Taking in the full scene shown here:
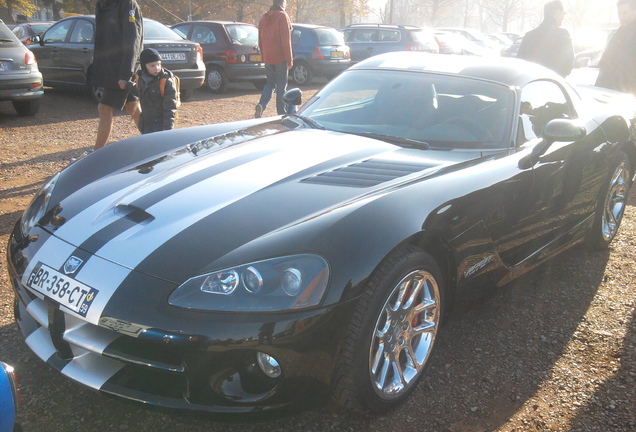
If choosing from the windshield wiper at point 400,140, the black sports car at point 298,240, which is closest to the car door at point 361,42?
the black sports car at point 298,240

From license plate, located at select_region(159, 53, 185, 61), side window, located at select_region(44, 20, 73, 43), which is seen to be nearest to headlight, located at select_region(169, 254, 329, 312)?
license plate, located at select_region(159, 53, 185, 61)

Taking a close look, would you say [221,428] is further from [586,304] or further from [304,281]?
[586,304]

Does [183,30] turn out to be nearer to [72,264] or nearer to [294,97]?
[294,97]

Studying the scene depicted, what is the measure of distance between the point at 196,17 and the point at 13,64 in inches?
944

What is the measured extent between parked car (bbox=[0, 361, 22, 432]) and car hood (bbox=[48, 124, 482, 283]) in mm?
624

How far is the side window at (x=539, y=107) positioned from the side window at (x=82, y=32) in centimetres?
860

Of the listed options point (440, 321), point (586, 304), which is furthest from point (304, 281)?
point (586, 304)

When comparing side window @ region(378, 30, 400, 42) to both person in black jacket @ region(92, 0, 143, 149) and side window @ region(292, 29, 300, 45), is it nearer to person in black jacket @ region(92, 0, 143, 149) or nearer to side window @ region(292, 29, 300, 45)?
side window @ region(292, 29, 300, 45)

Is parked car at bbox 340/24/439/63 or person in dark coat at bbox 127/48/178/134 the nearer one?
person in dark coat at bbox 127/48/178/134

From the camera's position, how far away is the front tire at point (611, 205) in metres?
4.32

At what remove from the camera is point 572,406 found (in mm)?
2703

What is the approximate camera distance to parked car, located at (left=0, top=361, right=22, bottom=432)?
1.65m

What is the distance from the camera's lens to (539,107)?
3824 mm

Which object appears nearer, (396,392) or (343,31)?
(396,392)
